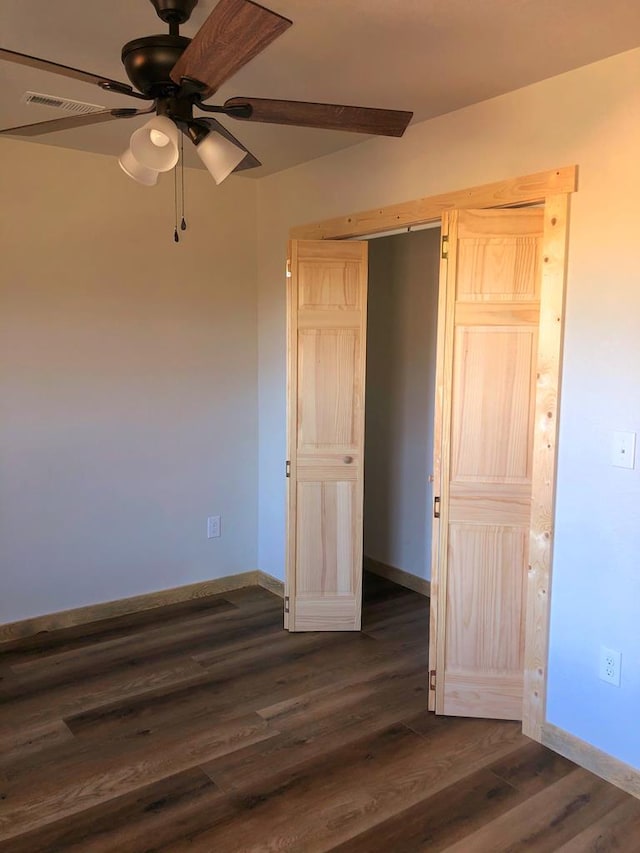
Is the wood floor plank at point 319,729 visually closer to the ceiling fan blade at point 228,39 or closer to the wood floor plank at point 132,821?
the wood floor plank at point 132,821

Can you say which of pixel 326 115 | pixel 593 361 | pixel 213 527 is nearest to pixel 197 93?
pixel 326 115

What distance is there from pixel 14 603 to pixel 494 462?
2.62 metres

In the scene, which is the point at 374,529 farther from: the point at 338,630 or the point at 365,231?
the point at 365,231

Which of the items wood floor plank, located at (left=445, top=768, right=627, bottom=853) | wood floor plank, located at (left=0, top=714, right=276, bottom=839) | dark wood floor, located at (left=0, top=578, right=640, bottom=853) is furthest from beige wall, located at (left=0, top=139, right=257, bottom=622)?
wood floor plank, located at (left=445, top=768, right=627, bottom=853)

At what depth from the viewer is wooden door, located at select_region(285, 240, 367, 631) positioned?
3.54m

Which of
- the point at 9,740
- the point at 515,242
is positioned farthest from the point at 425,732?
the point at 515,242

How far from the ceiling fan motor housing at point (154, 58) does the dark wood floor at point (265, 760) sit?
2284mm

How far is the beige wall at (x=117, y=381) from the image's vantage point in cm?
349

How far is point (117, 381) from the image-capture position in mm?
3795

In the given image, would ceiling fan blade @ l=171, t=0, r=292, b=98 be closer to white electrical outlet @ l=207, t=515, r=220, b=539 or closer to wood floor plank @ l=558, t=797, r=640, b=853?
wood floor plank @ l=558, t=797, r=640, b=853

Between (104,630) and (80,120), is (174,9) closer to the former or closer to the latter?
(80,120)

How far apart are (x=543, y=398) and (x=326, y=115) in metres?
1.36

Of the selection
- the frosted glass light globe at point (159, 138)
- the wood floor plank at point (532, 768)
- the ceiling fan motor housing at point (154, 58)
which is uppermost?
the ceiling fan motor housing at point (154, 58)

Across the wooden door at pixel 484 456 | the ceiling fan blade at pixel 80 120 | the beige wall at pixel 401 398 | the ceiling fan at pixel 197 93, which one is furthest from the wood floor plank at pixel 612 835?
the ceiling fan blade at pixel 80 120
